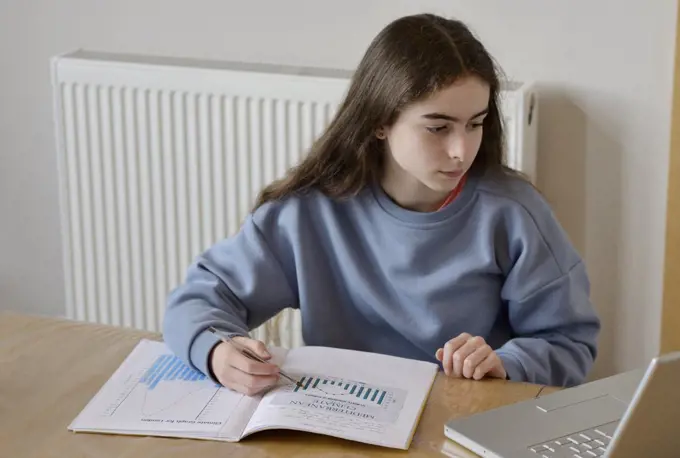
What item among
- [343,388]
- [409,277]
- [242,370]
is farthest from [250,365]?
[409,277]

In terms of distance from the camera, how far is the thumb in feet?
4.41

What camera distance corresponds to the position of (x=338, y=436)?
3.85 ft

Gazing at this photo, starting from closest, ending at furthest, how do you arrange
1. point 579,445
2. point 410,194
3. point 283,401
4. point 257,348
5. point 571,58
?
1. point 579,445
2. point 283,401
3. point 257,348
4. point 410,194
5. point 571,58

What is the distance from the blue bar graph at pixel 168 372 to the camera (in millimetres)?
1344

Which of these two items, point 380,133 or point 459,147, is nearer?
point 459,147

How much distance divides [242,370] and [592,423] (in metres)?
0.41

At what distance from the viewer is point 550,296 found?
4.96ft

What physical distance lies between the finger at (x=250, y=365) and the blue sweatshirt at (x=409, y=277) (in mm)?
137

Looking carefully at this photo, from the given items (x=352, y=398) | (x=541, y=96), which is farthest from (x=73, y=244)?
(x=352, y=398)

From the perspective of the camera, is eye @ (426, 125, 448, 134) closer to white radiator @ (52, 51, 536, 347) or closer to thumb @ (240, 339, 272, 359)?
thumb @ (240, 339, 272, 359)

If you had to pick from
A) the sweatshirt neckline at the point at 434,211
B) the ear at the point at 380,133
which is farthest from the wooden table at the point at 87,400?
the ear at the point at 380,133

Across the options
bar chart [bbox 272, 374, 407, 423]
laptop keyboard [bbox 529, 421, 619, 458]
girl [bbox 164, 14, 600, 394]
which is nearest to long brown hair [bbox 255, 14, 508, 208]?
girl [bbox 164, 14, 600, 394]

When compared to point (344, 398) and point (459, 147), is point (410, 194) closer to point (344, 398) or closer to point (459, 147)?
point (459, 147)

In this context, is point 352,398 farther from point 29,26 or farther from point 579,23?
point 29,26
